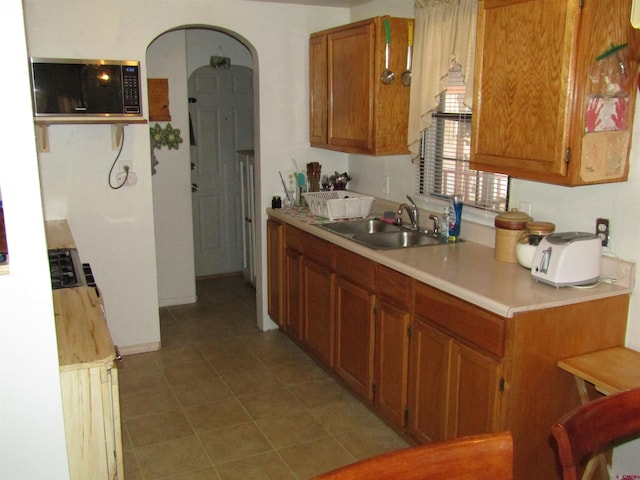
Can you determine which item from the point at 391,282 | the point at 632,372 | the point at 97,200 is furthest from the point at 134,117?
the point at 632,372

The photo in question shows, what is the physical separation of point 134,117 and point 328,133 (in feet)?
4.02

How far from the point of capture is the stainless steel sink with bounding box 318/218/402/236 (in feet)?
12.5

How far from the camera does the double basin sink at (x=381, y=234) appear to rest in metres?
3.44

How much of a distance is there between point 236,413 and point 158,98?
8.44ft

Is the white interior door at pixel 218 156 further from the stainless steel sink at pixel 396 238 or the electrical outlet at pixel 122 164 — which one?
the stainless steel sink at pixel 396 238

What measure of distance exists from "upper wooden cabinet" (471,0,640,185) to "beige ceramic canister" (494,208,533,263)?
11.2 inches

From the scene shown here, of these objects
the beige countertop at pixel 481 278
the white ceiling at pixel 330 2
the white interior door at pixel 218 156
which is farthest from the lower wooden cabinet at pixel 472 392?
the white interior door at pixel 218 156

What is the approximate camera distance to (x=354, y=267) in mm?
3293

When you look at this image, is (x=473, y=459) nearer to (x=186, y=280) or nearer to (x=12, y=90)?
(x=12, y=90)

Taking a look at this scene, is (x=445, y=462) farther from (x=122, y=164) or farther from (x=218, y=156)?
(x=218, y=156)

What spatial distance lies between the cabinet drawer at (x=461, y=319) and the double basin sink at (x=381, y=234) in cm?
57

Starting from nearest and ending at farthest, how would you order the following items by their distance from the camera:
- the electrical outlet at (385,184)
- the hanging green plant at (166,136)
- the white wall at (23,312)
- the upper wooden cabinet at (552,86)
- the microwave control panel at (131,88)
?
the white wall at (23,312) < the upper wooden cabinet at (552,86) < the microwave control panel at (131,88) < the electrical outlet at (385,184) < the hanging green plant at (166,136)

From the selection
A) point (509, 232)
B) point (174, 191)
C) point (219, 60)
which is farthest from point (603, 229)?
point (219, 60)

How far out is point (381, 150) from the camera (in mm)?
3580
